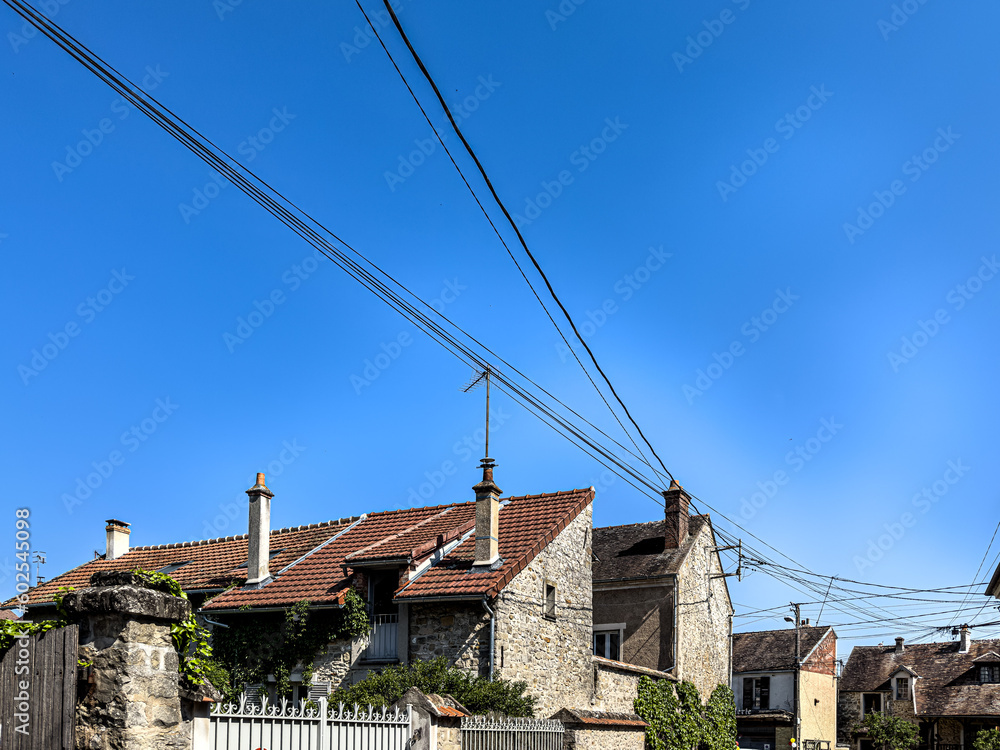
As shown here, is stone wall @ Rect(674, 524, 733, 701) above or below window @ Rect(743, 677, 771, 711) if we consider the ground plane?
above

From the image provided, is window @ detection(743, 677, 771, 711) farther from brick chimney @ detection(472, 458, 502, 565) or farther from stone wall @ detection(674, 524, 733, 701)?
brick chimney @ detection(472, 458, 502, 565)

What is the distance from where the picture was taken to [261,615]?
20281 mm

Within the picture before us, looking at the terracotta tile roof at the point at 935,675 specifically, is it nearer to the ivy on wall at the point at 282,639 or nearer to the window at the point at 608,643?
the window at the point at 608,643

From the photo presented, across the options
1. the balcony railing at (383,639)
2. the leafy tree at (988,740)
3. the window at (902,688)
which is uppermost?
the balcony railing at (383,639)

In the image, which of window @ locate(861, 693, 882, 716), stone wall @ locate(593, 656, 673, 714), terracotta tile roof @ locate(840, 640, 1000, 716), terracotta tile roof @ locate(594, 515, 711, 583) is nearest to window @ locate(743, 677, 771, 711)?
window @ locate(861, 693, 882, 716)

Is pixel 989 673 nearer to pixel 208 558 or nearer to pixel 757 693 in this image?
pixel 757 693

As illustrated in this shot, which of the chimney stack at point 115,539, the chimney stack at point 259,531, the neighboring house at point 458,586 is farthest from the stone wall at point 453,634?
the chimney stack at point 115,539

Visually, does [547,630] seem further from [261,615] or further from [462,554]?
[261,615]

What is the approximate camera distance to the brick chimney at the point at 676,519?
94.0ft

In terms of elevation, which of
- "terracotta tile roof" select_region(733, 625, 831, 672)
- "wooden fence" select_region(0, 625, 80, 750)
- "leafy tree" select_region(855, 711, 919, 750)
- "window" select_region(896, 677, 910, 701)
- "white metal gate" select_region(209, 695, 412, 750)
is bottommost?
"leafy tree" select_region(855, 711, 919, 750)

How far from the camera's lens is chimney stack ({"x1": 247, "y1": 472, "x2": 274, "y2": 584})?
2116 cm

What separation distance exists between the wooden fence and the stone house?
11739 millimetres

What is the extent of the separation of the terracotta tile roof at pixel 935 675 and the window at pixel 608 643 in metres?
29.7

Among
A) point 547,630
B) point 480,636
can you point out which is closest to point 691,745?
point 547,630
